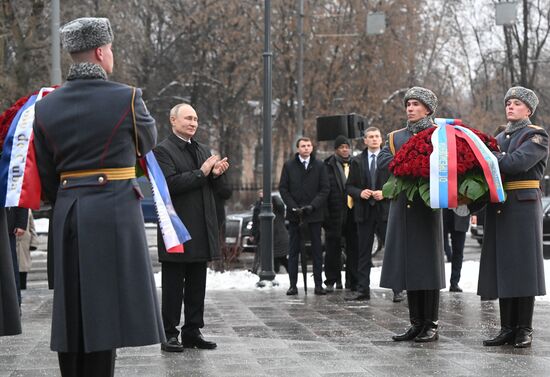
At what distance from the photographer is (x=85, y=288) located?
5.38m

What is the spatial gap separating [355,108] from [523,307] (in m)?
26.7

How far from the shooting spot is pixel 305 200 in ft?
44.2

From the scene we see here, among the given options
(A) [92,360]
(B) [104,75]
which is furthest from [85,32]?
(A) [92,360]

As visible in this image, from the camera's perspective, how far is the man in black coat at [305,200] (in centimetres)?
Result: 1332

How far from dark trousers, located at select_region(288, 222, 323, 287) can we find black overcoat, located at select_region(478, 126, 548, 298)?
16.4ft

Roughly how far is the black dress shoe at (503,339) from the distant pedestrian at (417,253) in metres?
0.47

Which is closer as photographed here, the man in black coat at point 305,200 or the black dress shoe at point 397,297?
the black dress shoe at point 397,297

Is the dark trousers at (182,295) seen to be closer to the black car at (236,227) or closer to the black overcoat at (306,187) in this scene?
the black overcoat at (306,187)

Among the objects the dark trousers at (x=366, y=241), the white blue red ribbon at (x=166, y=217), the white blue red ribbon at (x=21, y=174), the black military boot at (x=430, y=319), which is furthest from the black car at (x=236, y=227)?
the white blue red ribbon at (x=21, y=174)

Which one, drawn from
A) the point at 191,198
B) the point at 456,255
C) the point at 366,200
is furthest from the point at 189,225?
the point at 456,255

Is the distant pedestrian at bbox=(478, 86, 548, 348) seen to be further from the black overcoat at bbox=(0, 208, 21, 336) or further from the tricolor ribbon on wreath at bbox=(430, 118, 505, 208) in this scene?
the black overcoat at bbox=(0, 208, 21, 336)

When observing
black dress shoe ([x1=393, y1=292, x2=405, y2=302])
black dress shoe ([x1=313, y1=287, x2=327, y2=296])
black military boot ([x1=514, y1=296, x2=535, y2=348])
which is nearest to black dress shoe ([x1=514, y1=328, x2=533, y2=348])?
black military boot ([x1=514, y1=296, x2=535, y2=348])

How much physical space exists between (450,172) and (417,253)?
0.83 meters

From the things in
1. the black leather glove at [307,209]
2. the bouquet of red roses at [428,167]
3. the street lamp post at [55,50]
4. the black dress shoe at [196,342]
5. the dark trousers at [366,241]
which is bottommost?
the black dress shoe at [196,342]
